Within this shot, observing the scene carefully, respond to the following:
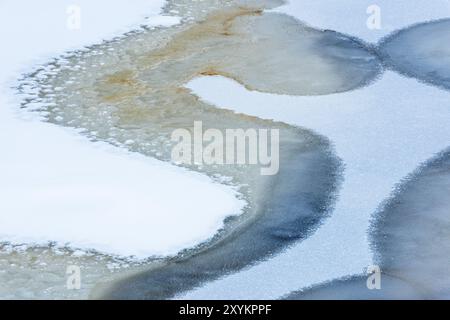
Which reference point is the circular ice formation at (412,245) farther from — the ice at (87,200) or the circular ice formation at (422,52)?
the circular ice formation at (422,52)

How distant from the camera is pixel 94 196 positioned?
4258mm

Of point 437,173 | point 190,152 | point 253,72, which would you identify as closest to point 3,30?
point 253,72

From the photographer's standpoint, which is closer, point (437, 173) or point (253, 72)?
point (437, 173)

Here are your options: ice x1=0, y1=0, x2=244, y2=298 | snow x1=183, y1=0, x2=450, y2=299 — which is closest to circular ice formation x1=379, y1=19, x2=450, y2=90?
Answer: snow x1=183, y1=0, x2=450, y2=299

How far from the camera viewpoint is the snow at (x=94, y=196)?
3969 millimetres

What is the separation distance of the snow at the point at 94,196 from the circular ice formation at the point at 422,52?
1874 mm

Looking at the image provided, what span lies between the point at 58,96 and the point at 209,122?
0.98m

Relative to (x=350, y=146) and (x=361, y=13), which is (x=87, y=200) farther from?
(x=361, y=13)

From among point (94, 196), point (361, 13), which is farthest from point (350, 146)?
A: point (361, 13)

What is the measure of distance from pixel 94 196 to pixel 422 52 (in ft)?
8.73
